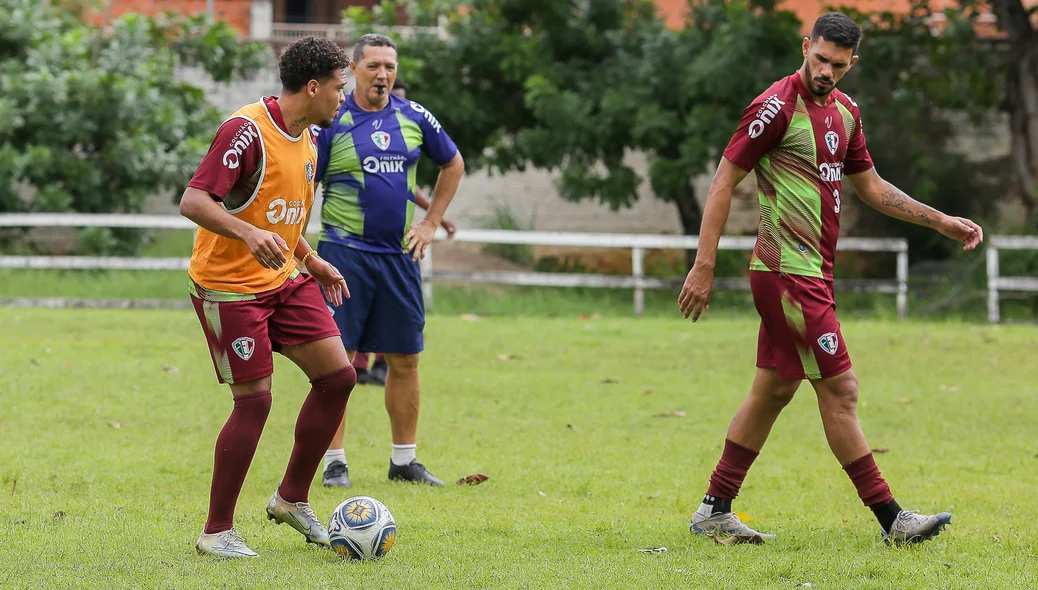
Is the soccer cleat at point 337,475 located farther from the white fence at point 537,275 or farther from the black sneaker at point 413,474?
the white fence at point 537,275

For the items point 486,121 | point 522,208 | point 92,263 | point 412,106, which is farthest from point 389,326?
point 522,208

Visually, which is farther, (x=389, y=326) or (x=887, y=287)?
(x=887, y=287)

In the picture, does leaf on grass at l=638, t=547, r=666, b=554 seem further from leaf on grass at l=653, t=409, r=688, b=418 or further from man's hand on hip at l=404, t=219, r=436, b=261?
leaf on grass at l=653, t=409, r=688, b=418

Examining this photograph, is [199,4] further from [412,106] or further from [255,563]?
[255,563]

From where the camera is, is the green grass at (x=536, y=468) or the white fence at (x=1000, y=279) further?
the white fence at (x=1000, y=279)

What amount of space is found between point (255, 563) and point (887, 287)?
13.0m

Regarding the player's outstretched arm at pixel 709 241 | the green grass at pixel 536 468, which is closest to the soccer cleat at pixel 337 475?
the green grass at pixel 536 468

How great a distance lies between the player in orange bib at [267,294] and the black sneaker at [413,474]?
1.50m

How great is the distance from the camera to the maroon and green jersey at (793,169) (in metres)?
5.17

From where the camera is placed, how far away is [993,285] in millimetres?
15766

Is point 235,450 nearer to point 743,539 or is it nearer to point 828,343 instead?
point 743,539

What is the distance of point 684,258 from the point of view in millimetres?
19328

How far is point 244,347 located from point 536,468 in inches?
103

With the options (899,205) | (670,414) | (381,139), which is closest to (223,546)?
(381,139)
